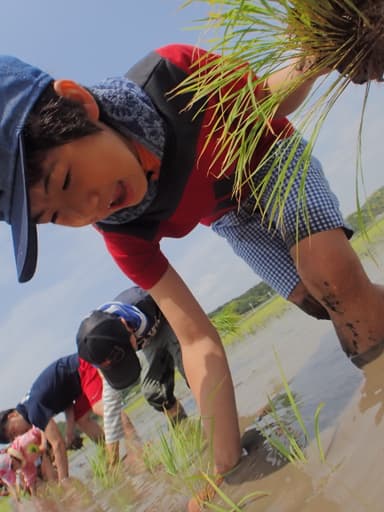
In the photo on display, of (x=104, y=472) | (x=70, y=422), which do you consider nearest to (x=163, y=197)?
(x=104, y=472)

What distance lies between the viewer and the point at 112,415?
3338 millimetres

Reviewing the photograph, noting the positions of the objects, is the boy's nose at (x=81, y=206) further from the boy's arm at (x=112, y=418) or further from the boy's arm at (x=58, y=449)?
the boy's arm at (x=58, y=449)

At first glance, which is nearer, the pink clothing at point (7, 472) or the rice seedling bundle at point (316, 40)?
the rice seedling bundle at point (316, 40)

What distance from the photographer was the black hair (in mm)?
1475

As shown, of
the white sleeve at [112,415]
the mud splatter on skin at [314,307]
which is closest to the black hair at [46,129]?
the mud splatter on skin at [314,307]

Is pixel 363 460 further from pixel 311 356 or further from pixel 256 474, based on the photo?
pixel 311 356

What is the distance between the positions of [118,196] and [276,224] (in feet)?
2.10

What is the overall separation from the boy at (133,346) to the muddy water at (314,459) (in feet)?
2.06

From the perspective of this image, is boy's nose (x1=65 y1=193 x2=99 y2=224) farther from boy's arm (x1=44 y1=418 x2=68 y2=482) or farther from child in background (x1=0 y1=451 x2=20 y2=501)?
child in background (x1=0 y1=451 x2=20 y2=501)

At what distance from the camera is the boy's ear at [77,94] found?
62.4 inches

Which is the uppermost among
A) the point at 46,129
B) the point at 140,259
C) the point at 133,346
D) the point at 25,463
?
the point at 46,129

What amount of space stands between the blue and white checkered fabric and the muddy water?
47 centimetres

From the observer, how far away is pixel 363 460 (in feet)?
3.43

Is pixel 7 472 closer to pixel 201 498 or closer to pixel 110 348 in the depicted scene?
pixel 110 348
